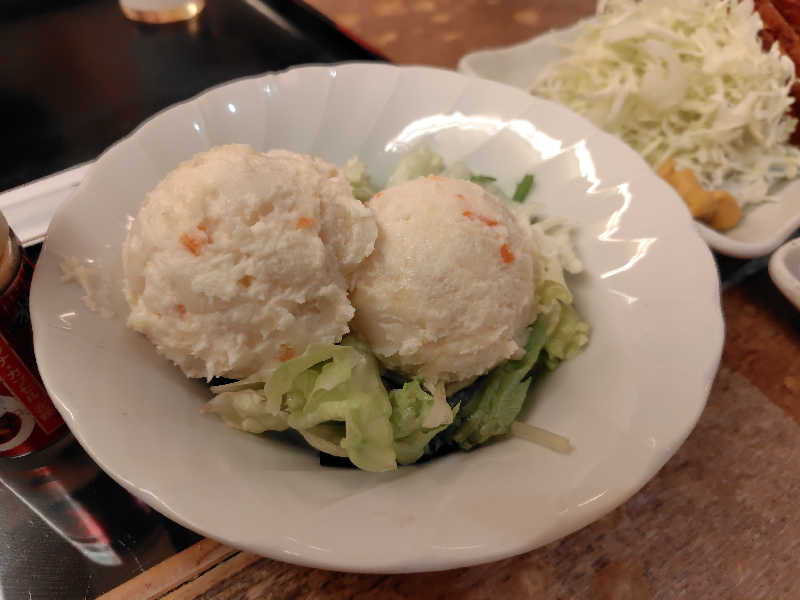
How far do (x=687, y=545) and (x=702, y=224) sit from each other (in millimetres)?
936

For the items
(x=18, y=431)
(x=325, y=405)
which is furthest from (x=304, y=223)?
(x=18, y=431)

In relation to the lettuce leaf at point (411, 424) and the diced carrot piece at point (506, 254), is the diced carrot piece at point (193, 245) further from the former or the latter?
the diced carrot piece at point (506, 254)

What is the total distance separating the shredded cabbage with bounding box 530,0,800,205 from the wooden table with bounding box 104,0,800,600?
774 millimetres

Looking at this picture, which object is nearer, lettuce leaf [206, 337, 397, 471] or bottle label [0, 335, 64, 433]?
lettuce leaf [206, 337, 397, 471]

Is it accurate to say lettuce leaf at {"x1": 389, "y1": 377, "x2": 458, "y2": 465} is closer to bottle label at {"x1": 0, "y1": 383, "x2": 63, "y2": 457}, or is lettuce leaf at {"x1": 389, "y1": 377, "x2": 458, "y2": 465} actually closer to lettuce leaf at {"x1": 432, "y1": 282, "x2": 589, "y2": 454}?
lettuce leaf at {"x1": 432, "y1": 282, "x2": 589, "y2": 454}

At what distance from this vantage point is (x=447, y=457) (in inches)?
37.8

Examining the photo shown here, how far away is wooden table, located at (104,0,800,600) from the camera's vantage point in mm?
988

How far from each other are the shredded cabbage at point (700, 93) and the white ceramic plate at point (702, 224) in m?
0.09

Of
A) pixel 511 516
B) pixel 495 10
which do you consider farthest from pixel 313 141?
pixel 495 10

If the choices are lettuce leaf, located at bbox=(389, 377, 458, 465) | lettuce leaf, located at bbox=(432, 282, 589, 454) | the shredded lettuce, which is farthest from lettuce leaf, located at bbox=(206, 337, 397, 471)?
the shredded lettuce

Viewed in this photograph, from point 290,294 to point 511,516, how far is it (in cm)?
45

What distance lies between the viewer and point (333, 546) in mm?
746

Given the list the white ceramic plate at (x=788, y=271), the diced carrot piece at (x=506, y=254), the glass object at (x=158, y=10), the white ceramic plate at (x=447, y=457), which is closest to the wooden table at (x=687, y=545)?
the white ceramic plate at (x=788, y=271)

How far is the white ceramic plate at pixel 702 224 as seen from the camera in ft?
5.01
